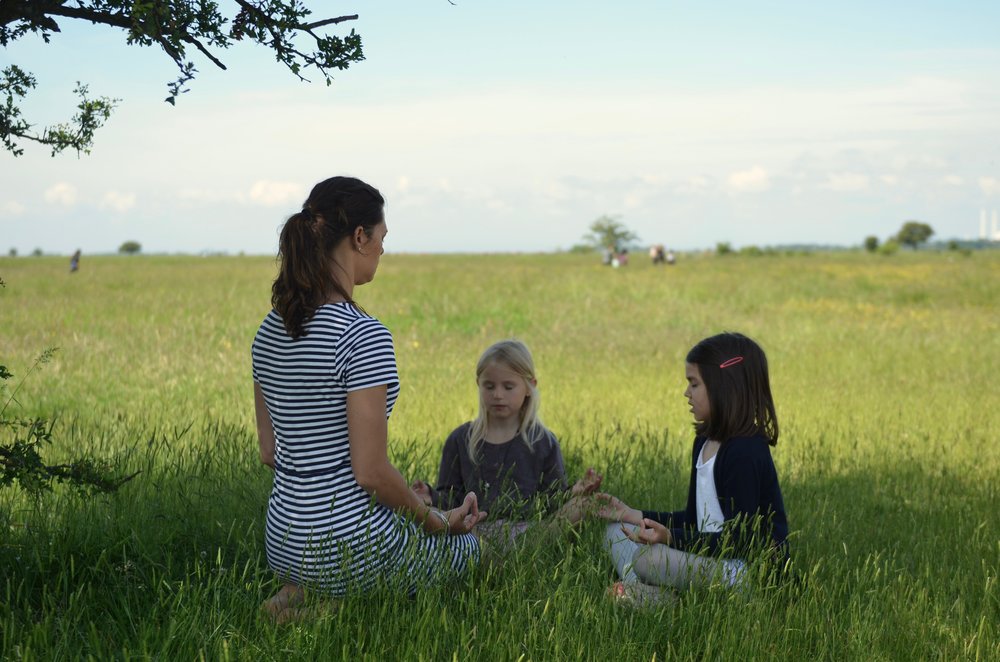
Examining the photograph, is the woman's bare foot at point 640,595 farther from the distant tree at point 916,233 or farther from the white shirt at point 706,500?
the distant tree at point 916,233

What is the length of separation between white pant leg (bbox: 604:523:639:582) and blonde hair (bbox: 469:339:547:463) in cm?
67

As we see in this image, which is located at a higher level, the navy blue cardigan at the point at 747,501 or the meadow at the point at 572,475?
the navy blue cardigan at the point at 747,501

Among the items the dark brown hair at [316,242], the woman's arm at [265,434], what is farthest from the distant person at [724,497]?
the dark brown hair at [316,242]

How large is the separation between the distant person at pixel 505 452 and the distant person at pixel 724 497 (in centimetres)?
57

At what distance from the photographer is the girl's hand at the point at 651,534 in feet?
14.3

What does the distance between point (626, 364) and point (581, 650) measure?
33.6 feet

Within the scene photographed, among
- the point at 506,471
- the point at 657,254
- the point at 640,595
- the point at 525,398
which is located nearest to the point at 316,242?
the point at 525,398

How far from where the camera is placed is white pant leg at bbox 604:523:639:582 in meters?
4.39

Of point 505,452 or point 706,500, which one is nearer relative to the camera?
point 706,500

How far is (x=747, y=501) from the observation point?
14.3 feet

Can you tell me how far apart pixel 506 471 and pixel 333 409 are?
163cm

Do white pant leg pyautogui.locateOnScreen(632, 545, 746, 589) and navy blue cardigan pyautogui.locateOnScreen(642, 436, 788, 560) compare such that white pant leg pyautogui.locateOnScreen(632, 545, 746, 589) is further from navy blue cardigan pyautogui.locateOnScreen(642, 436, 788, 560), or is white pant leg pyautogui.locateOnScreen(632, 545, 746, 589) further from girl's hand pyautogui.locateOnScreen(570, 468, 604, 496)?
girl's hand pyautogui.locateOnScreen(570, 468, 604, 496)

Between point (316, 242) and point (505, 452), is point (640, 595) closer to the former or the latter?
point (505, 452)

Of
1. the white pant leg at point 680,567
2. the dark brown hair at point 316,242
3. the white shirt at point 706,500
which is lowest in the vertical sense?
the white pant leg at point 680,567
